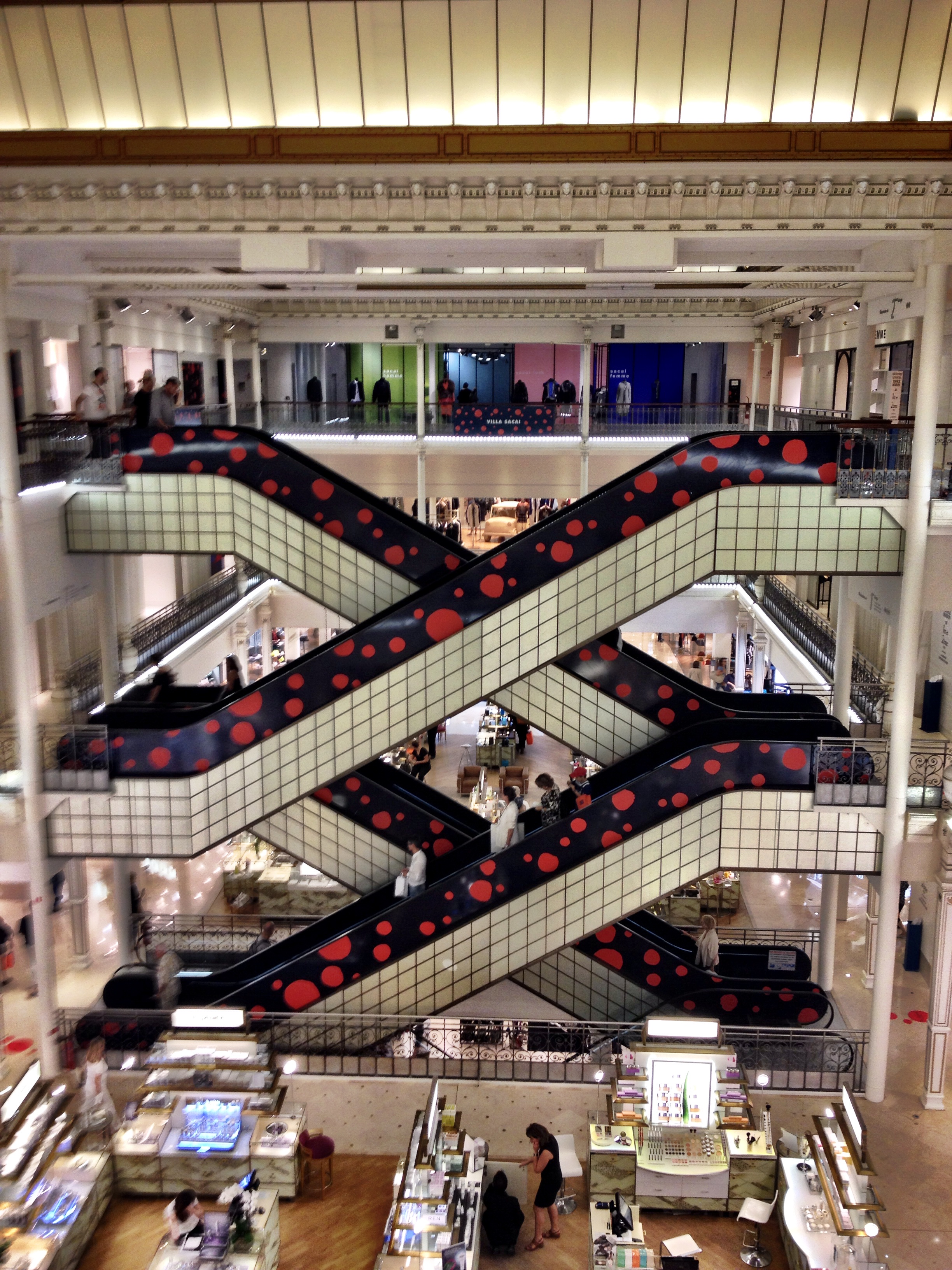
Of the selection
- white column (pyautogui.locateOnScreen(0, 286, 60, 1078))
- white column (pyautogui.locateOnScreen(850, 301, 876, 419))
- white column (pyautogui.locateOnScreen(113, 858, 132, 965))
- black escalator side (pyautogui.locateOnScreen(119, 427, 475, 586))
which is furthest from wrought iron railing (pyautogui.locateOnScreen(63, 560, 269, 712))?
white column (pyautogui.locateOnScreen(850, 301, 876, 419))

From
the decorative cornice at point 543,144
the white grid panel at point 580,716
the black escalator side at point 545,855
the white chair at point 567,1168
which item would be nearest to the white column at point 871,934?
the black escalator side at point 545,855

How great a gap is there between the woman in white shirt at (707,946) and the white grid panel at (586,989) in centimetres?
75

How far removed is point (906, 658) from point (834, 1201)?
5.57 meters

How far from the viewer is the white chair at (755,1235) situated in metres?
10.9

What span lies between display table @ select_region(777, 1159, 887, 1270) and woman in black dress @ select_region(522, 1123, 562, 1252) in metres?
2.12

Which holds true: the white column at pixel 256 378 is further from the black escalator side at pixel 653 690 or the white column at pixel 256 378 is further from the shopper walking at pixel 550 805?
the shopper walking at pixel 550 805

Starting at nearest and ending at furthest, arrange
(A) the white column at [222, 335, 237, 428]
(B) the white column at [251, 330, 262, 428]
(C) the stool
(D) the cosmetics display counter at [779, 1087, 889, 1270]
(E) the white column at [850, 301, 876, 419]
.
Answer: (D) the cosmetics display counter at [779, 1087, 889, 1270] < (C) the stool < (E) the white column at [850, 301, 876, 419] < (A) the white column at [222, 335, 237, 428] < (B) the white column at [251, 330, 262, 428]

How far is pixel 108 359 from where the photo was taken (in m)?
18.5

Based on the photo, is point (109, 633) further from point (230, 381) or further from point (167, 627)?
point (230, 381)

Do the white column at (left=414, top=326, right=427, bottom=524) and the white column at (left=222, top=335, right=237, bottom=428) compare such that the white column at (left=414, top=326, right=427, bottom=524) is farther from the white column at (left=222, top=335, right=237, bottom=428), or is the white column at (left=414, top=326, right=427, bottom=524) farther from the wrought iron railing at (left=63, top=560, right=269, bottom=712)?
the wrought iron railing at (left=63, top=560, right=269, bottom=712)

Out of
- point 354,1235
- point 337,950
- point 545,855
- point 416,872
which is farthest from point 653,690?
point 354,1235

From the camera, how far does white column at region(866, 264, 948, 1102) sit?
12.4m

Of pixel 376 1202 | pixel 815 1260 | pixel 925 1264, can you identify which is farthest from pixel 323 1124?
pixel 925 1264

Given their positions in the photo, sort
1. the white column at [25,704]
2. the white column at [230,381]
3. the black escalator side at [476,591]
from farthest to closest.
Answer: the white column at [230,381] < the black escalator side at [476,591] < the white column at [25,704]
